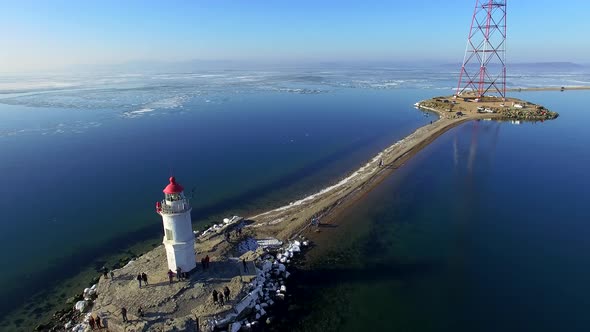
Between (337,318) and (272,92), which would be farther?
(272,92)

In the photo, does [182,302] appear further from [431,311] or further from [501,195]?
[501,195]

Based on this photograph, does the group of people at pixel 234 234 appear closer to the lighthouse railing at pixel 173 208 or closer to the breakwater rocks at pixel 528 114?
the lighthouse railing at pixel 173 208

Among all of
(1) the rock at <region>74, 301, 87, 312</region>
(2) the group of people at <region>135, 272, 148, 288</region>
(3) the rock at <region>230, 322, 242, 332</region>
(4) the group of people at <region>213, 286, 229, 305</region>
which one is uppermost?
(2) the group of people at <region>135, 272, 148, 288</region>

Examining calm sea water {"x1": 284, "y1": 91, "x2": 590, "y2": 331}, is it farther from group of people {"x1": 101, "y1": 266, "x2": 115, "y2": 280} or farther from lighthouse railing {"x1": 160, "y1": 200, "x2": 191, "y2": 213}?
group of people {"x1": 101, "y1": 266, "x2": 115, "y2": 280}

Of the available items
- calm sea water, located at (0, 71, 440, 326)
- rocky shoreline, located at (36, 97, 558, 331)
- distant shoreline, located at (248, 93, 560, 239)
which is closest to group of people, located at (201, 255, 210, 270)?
rocky shoreline, located at (36, 97, 558, 331)

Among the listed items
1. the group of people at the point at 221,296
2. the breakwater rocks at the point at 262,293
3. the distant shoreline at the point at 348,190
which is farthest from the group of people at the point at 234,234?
the group of people at the point at 221,296

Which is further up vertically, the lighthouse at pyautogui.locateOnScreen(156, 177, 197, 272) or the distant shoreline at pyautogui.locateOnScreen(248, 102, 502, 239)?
the lighthouse at pyautogui.locateOnScreen(156, 177, 197, 272)

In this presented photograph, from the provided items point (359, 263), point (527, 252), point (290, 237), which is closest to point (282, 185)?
point (290, 237)
